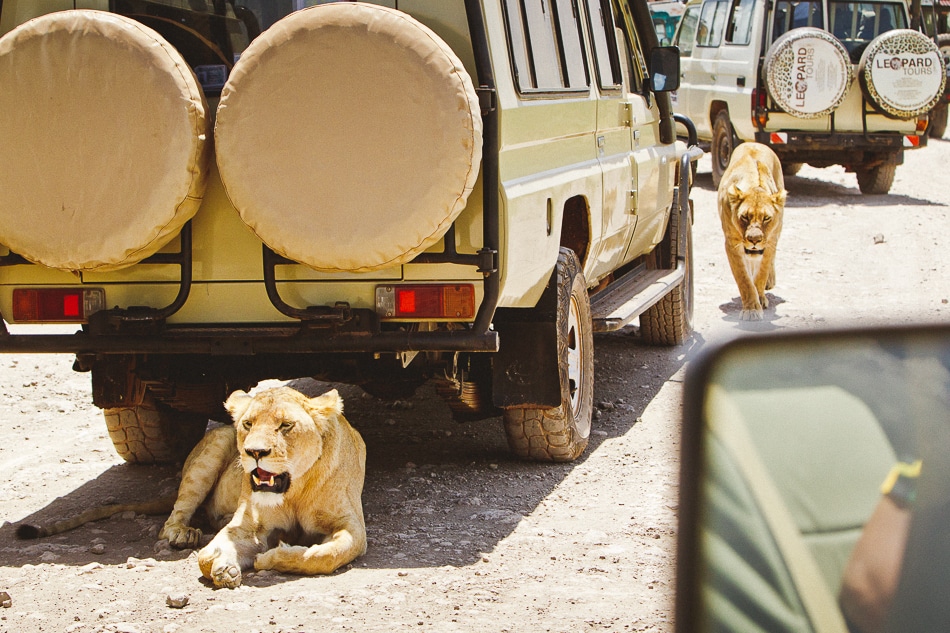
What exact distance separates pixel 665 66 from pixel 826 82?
26.7 feet

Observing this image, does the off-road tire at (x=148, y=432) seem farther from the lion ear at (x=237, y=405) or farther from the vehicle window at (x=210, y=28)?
the vehicle window at (x=210, y=28)

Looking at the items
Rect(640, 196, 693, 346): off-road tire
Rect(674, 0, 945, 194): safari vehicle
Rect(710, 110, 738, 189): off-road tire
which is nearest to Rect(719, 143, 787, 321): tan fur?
Rect(640, 196, 693, 346): off-road tire

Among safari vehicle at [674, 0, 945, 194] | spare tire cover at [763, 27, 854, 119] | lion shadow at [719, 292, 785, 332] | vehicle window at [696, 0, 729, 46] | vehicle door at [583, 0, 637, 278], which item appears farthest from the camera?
vehicle window at [696, 0, 729, 46]

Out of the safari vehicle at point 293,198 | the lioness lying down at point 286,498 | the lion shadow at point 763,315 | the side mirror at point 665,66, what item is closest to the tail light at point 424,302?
the safari vehicle at point 293,198

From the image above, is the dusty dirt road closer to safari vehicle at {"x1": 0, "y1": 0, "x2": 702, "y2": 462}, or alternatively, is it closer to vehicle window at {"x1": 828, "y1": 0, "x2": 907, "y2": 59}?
safari vehicle at {"x1": 0, "y1": 0, "x2": 702, "y2": 462}

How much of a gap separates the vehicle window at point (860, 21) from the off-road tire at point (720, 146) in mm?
1745

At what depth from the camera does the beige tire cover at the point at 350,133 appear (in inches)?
173

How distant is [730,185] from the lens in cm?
989

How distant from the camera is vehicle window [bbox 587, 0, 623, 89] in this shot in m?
6.57

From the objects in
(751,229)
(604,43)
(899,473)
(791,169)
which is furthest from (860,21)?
(899,473)

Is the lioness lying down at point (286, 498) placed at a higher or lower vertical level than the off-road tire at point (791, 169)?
lower

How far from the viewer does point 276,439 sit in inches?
179

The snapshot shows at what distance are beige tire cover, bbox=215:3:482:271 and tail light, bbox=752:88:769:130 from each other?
37.3 feet

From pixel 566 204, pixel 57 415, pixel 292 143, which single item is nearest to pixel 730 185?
pixel 566 204
